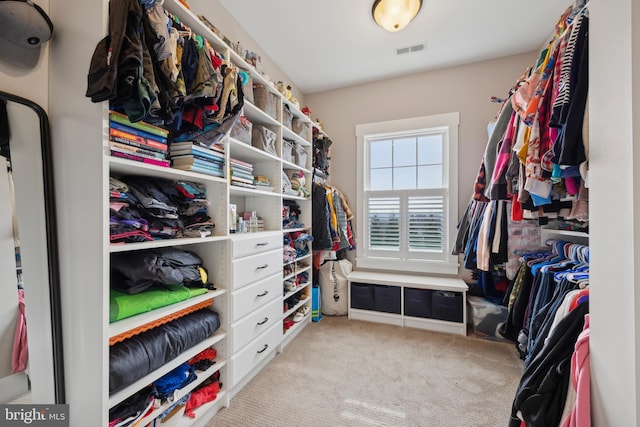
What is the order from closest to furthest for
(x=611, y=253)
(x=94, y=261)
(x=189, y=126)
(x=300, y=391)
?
1. (x=611, y=253)
2. (x=94, y=261)
3. (x=189, y=126)
4. (x=300, y=391)

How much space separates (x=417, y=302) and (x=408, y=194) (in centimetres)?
125

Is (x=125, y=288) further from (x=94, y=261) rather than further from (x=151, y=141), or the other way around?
(x=151, y=141)

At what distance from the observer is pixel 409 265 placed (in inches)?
119

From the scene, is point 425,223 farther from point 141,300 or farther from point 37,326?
point 37,326

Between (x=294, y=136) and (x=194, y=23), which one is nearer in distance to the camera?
(x=194, y=23)

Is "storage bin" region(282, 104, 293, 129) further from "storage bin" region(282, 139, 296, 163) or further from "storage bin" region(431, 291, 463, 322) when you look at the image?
"storage bin" region(431, 291, 463, 322)

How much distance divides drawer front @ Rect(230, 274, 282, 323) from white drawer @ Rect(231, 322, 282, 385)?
23cm

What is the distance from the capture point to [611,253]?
0.75 m

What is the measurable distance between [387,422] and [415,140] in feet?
9.04

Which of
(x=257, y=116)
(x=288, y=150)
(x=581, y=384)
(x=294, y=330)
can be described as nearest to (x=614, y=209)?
(x=581, y=384)

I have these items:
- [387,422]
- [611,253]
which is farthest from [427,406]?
[611,253]

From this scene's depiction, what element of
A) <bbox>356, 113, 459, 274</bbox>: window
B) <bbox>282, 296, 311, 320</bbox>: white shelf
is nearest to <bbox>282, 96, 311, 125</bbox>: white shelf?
<bbox>356, 113, 459, 274</bbox>: window

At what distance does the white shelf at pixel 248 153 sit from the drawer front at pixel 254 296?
3.13 ft

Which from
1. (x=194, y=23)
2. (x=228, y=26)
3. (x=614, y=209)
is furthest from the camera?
(x=228, y=26)
